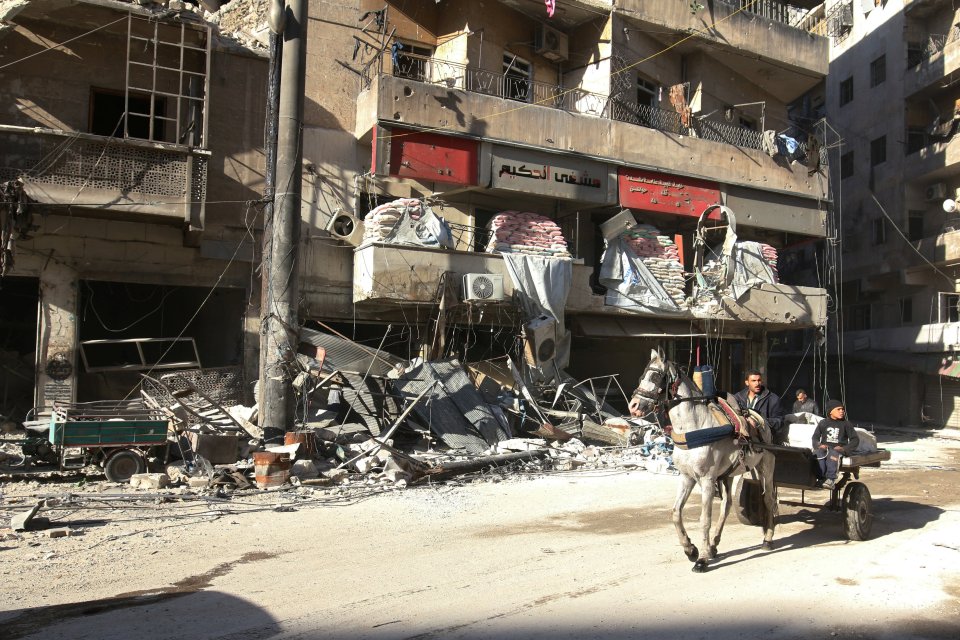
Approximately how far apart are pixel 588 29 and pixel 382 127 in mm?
7917

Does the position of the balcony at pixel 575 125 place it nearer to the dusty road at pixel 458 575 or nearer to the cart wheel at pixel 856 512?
the dusty road at pixel 458 575

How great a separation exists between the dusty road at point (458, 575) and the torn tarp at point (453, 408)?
3.80 meters

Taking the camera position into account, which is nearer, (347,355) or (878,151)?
(347,355)

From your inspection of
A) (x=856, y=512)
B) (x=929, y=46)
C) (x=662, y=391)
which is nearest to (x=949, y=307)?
(x=929, y=46)

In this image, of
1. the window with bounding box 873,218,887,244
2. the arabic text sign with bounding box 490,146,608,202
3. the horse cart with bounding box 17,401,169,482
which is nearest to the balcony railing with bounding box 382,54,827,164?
the arabic text sign with bounding box 490,146,608,202

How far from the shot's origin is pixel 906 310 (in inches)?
1141

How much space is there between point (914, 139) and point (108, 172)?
28259 mm

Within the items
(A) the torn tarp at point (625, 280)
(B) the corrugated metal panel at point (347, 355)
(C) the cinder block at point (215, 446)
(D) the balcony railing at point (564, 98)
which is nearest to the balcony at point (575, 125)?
(D) the balcony railing at point (564, 98)

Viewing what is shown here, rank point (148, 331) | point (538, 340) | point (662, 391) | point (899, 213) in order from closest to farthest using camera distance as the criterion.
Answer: point (662, 391), point (538, 340), point (148, 331), point (899, 213)

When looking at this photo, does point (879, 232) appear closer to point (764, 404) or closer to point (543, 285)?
point (543, 285)

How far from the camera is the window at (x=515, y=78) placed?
20.1 meters

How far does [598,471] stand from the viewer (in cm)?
1307

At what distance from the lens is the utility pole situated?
12422 mm

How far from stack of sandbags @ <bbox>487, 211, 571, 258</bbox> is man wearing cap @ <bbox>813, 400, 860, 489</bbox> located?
33.7ft
